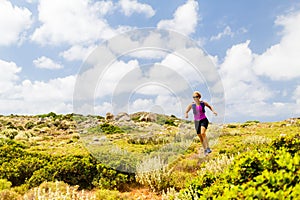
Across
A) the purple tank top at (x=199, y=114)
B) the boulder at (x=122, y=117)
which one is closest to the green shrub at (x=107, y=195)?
the purple tank top at (x=199, y=114)

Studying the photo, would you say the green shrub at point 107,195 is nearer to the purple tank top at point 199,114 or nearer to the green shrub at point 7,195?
the green shrub at point 7,195

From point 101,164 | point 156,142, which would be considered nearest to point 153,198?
point 101,164

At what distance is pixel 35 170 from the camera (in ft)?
31.7

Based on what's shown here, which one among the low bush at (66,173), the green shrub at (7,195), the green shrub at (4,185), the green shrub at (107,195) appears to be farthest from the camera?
the low bush at (66,173)

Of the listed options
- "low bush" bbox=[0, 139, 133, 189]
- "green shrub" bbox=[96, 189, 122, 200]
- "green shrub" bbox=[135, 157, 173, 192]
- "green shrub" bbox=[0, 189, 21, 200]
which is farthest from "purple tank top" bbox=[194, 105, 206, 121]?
"green shrub" bbox=[0, 189, 21, 200]

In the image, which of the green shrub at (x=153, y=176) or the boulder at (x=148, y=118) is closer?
the green shrub at (x=153, y=176)

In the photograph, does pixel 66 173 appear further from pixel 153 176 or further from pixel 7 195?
pixel 153 176

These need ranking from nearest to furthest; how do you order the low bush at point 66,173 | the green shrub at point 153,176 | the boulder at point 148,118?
the green shrub at point 153,176 → the low bush at point 66,173 → the boulder at point 148,118

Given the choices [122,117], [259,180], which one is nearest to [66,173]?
[259,180]

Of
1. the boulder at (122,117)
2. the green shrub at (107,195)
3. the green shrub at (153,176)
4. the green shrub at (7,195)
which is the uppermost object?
the boulder at (122,117)

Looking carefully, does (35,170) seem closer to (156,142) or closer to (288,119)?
(156,142)

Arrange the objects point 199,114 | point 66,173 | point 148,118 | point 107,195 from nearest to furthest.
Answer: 1. point 107,195
2. point 66,173
3. point 199,114
4. point 148,118

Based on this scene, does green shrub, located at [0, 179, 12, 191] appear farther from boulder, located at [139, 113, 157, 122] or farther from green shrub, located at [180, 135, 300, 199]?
boulder, located at [139, 113, 157, 122]

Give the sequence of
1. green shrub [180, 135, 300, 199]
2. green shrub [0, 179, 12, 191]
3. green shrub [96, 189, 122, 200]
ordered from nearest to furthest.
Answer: green shrub [180, 135, 300, 199], green shrub [96, 189, 122, 200], green shrub [0, 179, 12, 191]
